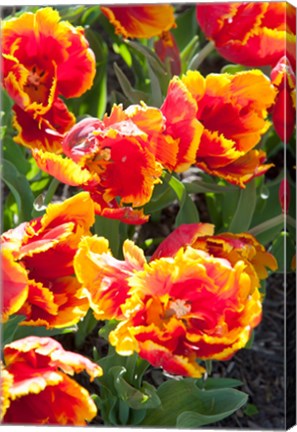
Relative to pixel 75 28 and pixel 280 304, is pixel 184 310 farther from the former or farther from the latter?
pixel 75 28

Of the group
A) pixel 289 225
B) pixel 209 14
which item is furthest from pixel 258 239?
pixel 209 14

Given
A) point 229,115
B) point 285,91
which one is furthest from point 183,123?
point 285,91

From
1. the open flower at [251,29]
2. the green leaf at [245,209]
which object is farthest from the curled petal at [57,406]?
the open flower at [251,29]

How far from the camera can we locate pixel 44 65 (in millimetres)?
2174

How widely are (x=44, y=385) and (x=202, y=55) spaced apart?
24.3 inches

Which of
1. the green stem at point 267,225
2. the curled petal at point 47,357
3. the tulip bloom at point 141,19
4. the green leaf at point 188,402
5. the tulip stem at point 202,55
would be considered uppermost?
the tulip bloom at point 141,19

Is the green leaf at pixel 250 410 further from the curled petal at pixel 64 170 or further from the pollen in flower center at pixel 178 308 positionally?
the curled petal at pixel 64 170

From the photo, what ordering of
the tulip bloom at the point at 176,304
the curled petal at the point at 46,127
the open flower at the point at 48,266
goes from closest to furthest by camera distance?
the tulip bloom at the point at 176,304, the open flower at the point at 48,266, the curled petal at the point at 46,127

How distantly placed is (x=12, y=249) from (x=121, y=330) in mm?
223

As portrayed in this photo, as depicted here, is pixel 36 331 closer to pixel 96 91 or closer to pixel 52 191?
pixel 52 191

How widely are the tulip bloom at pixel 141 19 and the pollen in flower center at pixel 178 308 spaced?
50cm

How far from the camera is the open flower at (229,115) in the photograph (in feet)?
6.80

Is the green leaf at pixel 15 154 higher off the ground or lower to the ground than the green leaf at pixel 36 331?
higher

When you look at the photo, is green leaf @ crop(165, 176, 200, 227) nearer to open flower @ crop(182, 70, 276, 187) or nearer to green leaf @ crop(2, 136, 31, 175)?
open flower @ crop(182, 70, 276, 187)
